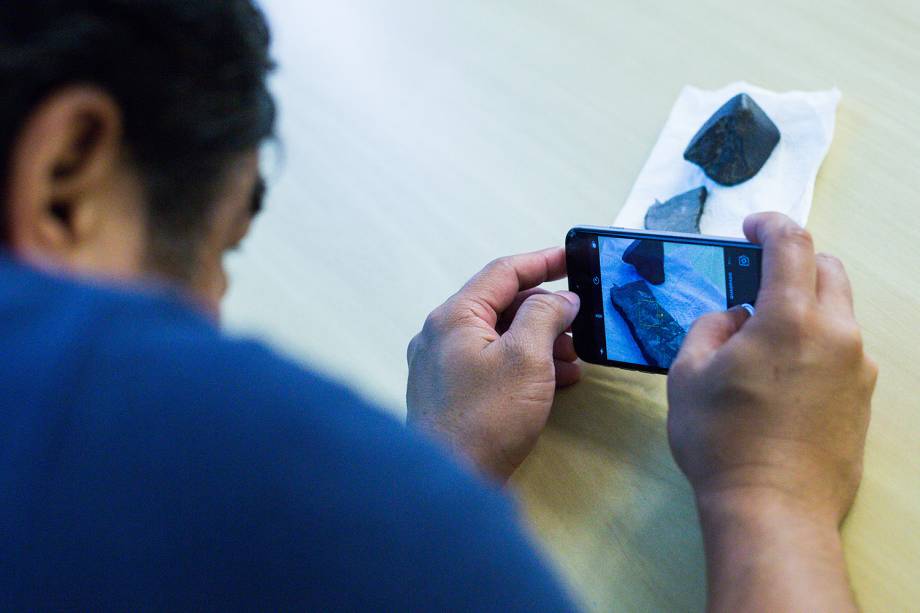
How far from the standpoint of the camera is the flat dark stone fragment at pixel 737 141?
64 cm

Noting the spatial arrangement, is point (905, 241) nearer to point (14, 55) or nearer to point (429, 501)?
point (429, 501)

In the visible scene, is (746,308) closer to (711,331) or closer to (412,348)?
(711,331)

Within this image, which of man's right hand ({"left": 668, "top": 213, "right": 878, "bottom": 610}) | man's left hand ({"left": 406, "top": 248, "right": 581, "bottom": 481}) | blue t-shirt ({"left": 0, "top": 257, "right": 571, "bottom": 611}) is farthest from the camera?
man's left hand ({"left": 406, "top": 248, "right": 581, "bottom": 481})

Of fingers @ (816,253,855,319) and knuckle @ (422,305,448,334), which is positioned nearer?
fingers @ (816,253,855,319)

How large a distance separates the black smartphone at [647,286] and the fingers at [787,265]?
4 cm

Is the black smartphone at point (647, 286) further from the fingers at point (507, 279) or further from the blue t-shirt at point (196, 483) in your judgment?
the blue t-shirt at point (196, 483)

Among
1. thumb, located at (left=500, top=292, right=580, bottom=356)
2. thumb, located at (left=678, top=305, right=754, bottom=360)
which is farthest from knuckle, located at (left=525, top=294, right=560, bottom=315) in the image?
thumb, located at (left=678, top=305, right=754, bottom=360)

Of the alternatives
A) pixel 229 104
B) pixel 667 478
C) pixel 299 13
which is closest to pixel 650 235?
pixel 667 478

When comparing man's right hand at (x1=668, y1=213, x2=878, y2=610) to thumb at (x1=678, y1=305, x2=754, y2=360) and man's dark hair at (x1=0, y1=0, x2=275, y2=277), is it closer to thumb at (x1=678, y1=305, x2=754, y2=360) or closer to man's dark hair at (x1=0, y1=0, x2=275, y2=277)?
thumb at (x1=678, y1=305, x2=754, y2=360)

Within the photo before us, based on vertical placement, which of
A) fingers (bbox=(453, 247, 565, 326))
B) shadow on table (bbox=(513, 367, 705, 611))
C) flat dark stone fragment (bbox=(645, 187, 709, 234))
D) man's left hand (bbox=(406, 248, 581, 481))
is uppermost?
flat dark stone fragment (bbox=(645, 187, 709, 234))

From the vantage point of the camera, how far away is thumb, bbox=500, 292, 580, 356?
22.1 inches

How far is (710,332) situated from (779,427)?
2.7 inches

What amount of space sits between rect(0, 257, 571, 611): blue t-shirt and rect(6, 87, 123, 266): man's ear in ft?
0.08

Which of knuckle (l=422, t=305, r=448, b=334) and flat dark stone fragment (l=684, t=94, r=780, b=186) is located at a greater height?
flat dark stone fragment (l=684, t=94, r=780, b=186)
